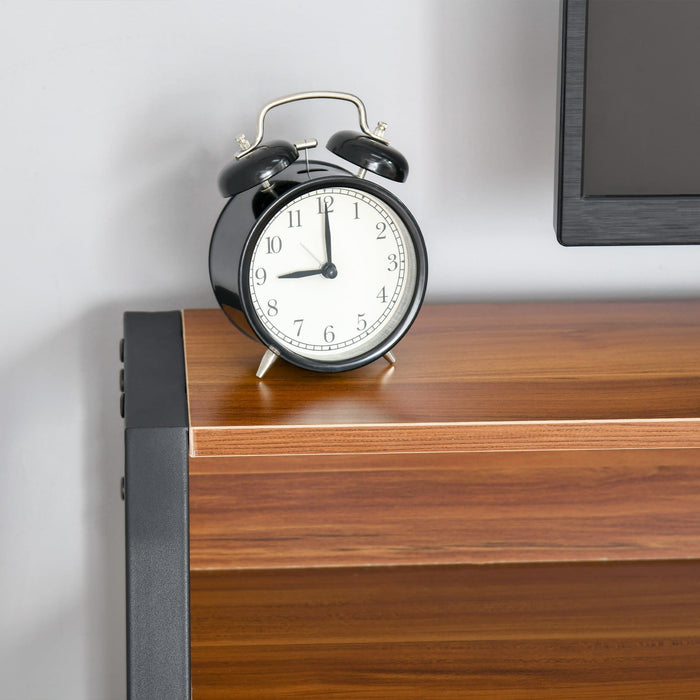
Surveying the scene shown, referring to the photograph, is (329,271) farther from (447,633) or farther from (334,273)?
(447,633)

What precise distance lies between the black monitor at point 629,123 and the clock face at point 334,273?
0.56 feet

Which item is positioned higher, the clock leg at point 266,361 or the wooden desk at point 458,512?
the clock leg at point 266,361

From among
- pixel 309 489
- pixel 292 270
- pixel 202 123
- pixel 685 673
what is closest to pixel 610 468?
pixel 685 673

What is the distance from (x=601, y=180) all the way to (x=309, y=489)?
0.48m

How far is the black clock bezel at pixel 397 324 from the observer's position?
0.73m

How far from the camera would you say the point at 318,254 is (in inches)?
30.1

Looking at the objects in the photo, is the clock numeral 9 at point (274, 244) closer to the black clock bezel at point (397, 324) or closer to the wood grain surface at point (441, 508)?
the black clock bezel at point (397, 324)

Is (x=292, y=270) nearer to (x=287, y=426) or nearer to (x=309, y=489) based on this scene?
(x=287, y=426)

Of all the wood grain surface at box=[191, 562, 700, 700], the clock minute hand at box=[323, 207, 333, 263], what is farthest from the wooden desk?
the clock minute hand at box=[323, 207, 333, 263]

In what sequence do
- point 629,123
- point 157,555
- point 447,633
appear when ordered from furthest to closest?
1. point 447,633
2. point 629,123
3. point 157,555

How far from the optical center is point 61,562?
106 cm

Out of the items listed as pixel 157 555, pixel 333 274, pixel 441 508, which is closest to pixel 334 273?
pixel 333 274

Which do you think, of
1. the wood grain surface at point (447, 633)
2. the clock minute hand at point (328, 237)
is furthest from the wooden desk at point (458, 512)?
the clock minute hand at point (328, 237)

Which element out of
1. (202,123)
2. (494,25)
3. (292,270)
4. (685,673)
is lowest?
(685,673)
